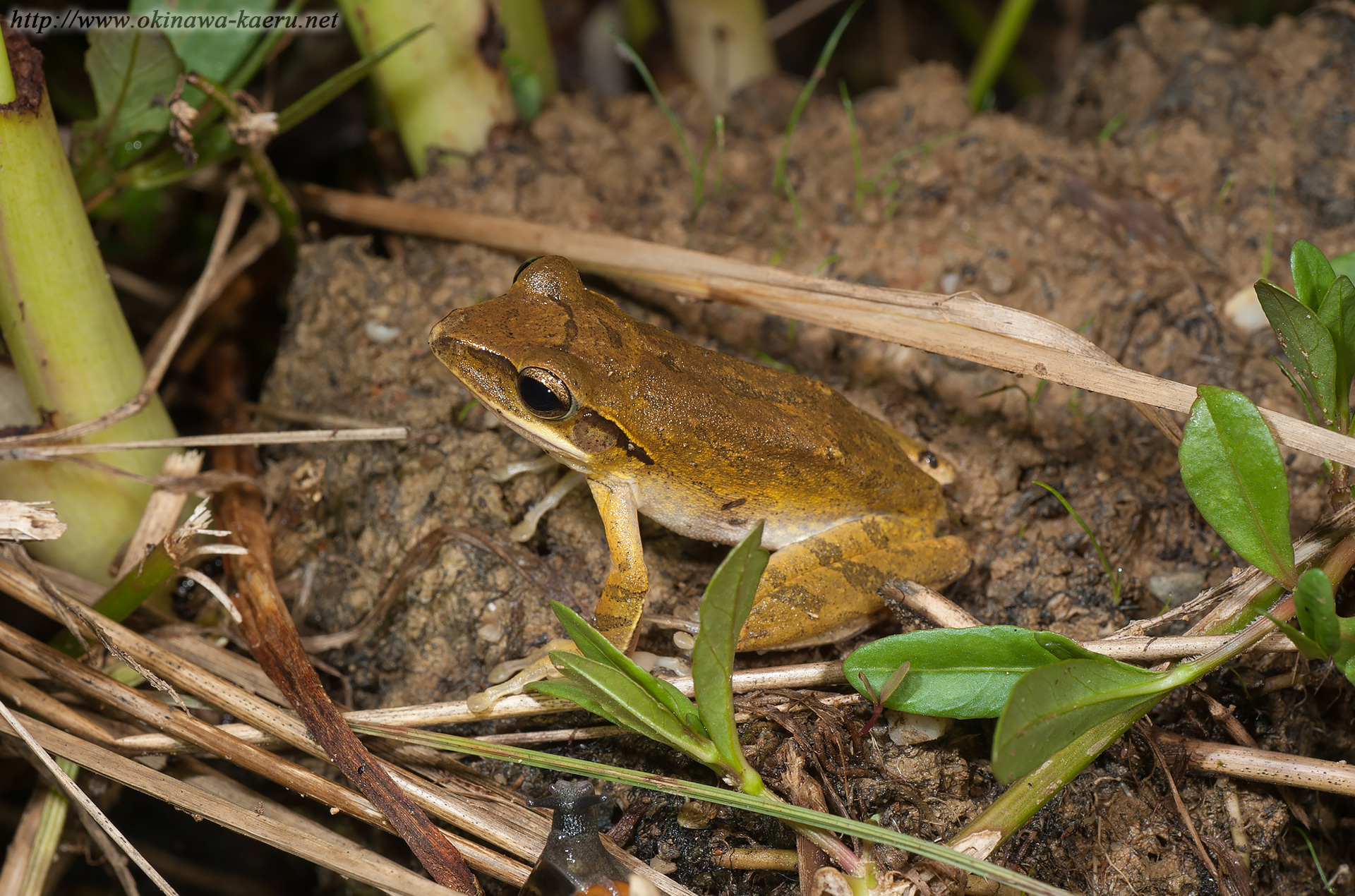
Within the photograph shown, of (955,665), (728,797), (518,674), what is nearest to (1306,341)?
(955,665)

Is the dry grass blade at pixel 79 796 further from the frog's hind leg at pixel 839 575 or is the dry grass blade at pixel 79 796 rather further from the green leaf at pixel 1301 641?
the green leaf at pixel 1301 641

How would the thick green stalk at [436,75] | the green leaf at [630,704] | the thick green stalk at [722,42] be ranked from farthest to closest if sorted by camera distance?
the thick green stalk at [722,42]
the thick green stalk at [436,75]
the green leaf at [630,704]

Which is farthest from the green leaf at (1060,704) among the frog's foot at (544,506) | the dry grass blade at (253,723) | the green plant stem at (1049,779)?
the frog's foot at (544,506)

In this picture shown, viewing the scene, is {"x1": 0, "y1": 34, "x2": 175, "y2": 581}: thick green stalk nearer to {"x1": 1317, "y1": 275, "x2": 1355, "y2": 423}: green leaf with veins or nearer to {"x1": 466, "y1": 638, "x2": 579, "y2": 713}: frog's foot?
{"x1": 466, "y1": 638, "x2": 579, "y2": 713}: frog's foot

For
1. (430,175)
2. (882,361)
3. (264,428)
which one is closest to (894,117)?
(882,361)

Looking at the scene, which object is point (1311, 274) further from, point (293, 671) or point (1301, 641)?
point (293, 671)

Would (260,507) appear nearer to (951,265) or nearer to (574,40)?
Result: (951,265)

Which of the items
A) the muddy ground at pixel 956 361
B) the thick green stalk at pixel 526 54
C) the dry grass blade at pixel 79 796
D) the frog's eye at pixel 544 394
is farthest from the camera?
the thick green stalk at pixel 526 54
